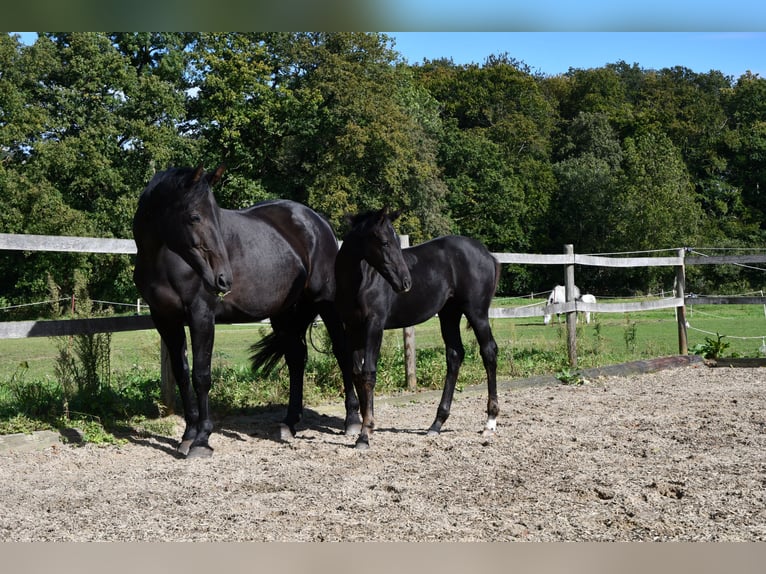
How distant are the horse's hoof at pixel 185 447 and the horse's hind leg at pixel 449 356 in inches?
72.4

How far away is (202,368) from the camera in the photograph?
5.47 meters

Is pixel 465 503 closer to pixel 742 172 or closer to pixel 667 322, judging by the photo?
pixel 667 322

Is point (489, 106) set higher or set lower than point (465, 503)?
higher

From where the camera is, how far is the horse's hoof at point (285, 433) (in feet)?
19.4

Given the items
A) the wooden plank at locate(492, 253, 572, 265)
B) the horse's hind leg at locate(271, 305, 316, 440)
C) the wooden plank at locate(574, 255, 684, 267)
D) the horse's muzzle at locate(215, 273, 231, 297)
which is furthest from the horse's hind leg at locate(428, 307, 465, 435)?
the wooden plank at locate(574, 255, 684, 267)

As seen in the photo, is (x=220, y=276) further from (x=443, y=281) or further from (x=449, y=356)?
(x=449, y=356)

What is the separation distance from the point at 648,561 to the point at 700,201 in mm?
49216

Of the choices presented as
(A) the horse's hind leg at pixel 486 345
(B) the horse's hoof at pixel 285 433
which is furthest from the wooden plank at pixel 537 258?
(B) the horse's hoof at pixel 285 433

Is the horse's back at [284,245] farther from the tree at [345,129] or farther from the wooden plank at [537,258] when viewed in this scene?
the tree at [345,129]

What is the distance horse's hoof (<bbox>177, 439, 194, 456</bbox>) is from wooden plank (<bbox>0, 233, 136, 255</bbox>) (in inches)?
61.5

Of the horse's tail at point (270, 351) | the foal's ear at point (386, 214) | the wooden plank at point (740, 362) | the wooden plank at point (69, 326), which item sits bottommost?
the wooden plank at point (740, 362)

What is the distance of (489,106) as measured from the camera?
49719 millimetres

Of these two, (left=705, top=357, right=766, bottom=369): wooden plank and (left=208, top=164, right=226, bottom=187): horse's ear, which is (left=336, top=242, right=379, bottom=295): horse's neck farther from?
(left=705, top=357, right=766, bottom=369): wooden plank

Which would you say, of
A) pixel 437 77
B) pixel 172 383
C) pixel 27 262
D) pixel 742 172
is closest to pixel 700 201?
pixel 742 172
